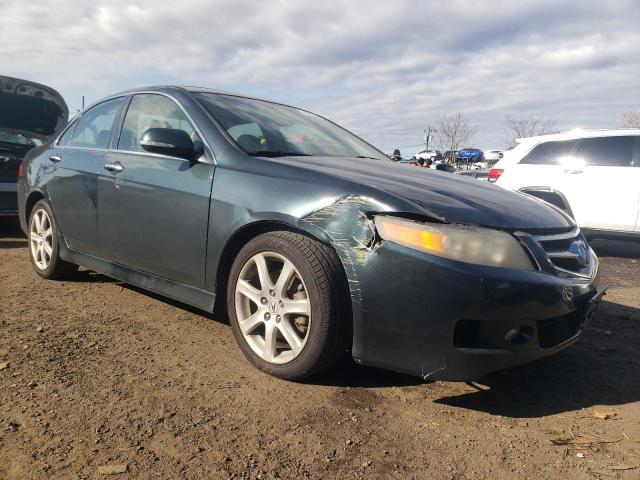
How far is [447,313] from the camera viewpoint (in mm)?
2314

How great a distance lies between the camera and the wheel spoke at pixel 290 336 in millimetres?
2674

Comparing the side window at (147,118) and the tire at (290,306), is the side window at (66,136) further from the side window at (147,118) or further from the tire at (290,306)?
the tire at (290,306)

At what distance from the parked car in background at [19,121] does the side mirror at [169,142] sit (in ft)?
16.4

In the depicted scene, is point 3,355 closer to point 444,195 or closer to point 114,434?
point 114,434

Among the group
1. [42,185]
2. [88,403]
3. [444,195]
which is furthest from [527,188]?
[88,403]

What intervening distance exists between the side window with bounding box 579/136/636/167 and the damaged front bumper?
5.84 meters

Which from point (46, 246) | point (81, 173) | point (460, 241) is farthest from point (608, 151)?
point (46, 246)

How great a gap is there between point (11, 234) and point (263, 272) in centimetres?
622

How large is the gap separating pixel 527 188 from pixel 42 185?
20.0 feet

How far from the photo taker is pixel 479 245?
2.37m

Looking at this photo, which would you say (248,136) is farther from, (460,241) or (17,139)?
(17,139)

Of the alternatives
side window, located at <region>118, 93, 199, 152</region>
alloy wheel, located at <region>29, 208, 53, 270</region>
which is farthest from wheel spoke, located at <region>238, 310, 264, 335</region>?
alloy wheel, located at <region>29, 208, 53, 270</region>

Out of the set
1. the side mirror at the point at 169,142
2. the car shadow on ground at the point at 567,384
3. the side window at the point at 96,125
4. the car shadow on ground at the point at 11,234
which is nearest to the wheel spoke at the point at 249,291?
the side mirror at the point at 169,142

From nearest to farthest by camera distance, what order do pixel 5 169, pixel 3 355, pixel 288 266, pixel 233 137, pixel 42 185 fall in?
pixel 288 266 < pixel 3 355 < pixel 233 137 < pixel 42 185 < pixel 5 169
